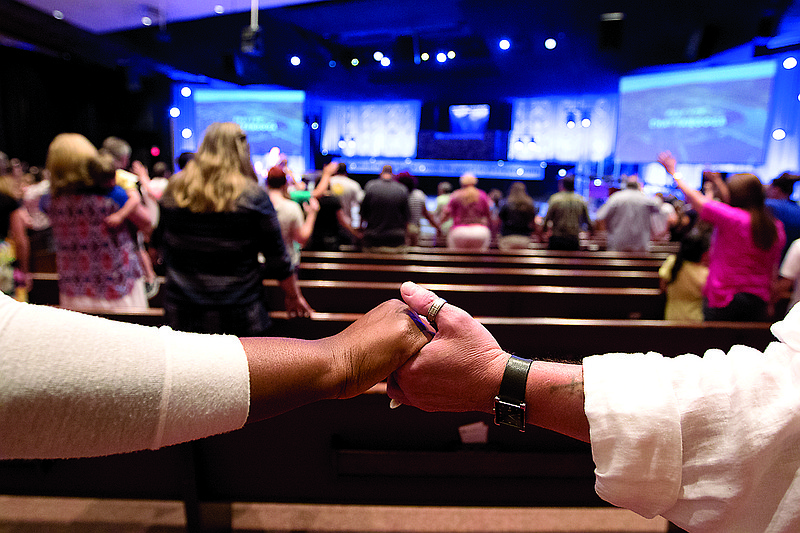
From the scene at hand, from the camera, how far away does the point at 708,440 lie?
804 mm

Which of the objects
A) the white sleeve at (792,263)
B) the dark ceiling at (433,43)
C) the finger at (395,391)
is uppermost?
the dark ceiling at (433,43)

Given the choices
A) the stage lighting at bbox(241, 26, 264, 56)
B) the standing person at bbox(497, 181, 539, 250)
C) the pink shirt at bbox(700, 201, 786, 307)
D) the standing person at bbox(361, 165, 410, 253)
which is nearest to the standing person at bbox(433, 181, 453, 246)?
the standing person at bbox(497, 181, 539, 250)

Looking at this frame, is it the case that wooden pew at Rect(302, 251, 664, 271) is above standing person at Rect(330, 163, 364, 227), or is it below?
below

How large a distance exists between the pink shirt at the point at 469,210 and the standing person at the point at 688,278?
7.86 ft

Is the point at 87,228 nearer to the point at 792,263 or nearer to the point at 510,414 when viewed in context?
the point at 510,414

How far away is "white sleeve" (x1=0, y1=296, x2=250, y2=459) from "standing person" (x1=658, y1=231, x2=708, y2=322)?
301cm

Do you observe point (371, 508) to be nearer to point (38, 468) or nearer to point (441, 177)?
point (38, 468)

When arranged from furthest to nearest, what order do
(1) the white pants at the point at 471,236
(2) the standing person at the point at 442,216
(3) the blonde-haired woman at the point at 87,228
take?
(2) the standing person at the point at 442,216 < (1) the white pants at the point at 471,236 < (3) the blonde-haired woman at the point at 87,228

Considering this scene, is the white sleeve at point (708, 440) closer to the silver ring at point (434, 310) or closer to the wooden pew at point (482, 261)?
the silver ring at point (434, 310)

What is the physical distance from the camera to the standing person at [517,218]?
5.89m

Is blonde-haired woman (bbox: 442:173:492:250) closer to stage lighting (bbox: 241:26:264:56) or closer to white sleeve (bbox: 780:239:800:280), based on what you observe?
white sleeve (bbox: 780:239:800:280)

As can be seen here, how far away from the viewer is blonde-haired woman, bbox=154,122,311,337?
1.77 m

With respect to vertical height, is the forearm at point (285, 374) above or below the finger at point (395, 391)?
above

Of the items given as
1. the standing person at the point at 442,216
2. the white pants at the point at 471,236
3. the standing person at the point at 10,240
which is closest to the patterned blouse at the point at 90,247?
the standing person at the point at 10,240
